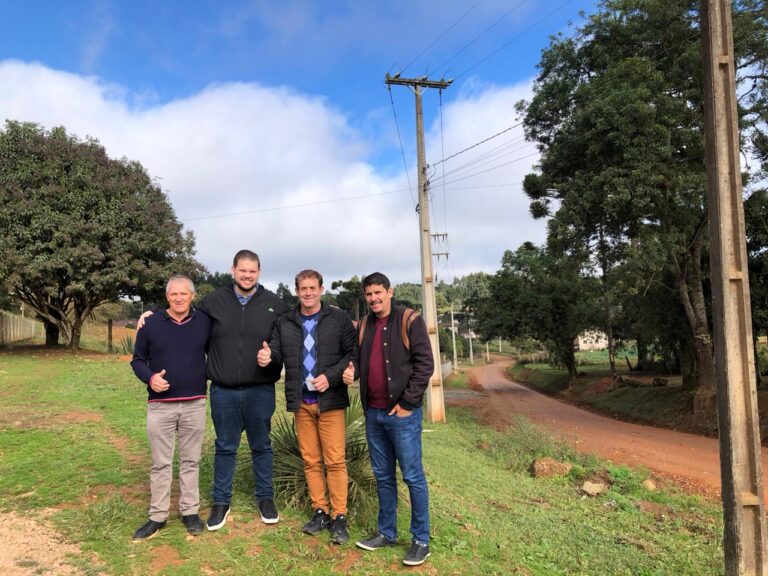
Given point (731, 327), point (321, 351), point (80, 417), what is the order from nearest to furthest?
point (321, 351), point (731, 327), point (80, 417)

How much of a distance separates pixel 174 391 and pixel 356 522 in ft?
5.95

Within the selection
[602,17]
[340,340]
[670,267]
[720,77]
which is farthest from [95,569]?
[602,17]

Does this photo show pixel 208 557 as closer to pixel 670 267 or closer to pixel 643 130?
pixel 643 130

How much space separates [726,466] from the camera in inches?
163

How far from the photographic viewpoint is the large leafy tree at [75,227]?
57.5 ft

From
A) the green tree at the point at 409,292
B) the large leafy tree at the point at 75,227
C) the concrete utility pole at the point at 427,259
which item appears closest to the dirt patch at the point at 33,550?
the concrete utility pole at the point at 427,259

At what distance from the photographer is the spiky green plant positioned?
4.49m

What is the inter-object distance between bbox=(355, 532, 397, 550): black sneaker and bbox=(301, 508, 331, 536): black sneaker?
1.08ft

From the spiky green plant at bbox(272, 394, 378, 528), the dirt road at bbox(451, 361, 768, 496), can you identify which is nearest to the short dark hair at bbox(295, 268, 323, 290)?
the spiky green plant at bbox(272, 394, 378, 528)

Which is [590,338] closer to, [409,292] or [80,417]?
[409,292]

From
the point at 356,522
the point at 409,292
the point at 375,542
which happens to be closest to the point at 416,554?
the point at 375,542

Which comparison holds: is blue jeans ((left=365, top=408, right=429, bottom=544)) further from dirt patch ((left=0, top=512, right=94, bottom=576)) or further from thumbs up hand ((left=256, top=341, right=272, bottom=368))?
dirt patch ((left=0, top=512, right=94, bottom=576))

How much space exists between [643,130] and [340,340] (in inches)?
418

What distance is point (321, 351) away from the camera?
3.91 m
